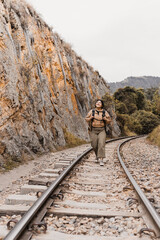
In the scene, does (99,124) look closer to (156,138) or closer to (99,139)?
(99,139)

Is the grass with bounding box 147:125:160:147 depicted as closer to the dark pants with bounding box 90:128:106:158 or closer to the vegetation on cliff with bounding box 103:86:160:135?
the vegetation on cliff with bounding box 103:86:160:135

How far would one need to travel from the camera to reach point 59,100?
15984 millimetres

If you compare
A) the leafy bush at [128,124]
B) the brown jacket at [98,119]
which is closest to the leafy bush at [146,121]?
the leafy bush at [128,124]

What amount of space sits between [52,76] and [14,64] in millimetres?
6581

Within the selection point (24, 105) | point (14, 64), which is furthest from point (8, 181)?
point (14, 64)

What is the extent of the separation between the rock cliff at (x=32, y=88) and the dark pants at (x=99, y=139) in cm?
276

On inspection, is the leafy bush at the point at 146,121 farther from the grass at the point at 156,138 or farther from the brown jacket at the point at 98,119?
the brown jacket at the point at 98,119

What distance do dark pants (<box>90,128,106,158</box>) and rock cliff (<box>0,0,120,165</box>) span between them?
2.76 m

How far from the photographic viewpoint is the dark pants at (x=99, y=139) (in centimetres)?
705

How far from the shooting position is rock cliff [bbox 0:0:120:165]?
8273 mm

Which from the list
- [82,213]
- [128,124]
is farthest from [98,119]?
[128,124]

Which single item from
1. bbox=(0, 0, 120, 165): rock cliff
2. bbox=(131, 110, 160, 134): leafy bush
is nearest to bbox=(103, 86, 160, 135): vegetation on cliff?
bbox=(131, 110, 160, 134): leafy bush

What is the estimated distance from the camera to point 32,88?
441 inches

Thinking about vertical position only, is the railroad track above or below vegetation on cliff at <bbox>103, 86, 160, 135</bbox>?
below
